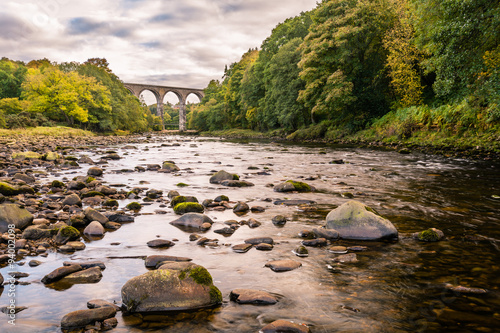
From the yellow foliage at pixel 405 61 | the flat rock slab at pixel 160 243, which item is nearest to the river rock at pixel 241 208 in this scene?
the flat rock slab at pixel 160 243

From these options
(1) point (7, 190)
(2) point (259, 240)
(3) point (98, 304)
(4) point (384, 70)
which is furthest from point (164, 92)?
(3) point (98, 304)

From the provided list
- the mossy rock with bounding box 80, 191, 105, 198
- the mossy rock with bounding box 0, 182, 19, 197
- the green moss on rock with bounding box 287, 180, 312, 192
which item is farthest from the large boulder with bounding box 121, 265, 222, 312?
the green moss on rock with bounding box 287, 180, 312, 192

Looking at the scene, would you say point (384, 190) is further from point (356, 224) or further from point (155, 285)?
point (155, 285)

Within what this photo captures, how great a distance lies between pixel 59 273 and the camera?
3.55 metres

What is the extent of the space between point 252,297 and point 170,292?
797mm

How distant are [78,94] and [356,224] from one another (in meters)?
53.1

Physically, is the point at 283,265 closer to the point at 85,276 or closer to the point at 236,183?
the point at 85,276

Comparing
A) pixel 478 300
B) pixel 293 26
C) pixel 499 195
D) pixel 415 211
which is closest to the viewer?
pixel 478 300

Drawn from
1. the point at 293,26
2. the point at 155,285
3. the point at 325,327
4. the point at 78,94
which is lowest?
the point at 325,327

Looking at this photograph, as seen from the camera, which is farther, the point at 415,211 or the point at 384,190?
the point at 384,190

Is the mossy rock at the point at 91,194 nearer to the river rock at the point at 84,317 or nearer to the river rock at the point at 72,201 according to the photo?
the river rock at the point at 72,201

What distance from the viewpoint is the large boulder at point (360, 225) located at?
4879 mm

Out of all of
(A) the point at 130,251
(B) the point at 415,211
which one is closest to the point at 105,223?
(A) the point at 130,251

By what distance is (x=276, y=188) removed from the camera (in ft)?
29.1
